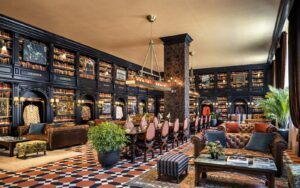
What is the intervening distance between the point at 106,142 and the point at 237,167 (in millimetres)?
2849

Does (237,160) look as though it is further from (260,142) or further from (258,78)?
(258,78)

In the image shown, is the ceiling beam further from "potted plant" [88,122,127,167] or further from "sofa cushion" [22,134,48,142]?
"sofa cushion" [22,134,48,142]

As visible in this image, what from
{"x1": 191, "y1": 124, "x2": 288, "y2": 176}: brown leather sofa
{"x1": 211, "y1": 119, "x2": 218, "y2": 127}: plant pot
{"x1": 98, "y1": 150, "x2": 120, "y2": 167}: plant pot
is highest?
{"x1": 191, "y1": 124, "x2": 288, "y2": 176}: brown leather sofa

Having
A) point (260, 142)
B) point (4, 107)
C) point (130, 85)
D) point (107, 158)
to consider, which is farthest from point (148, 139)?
point (4, 107)

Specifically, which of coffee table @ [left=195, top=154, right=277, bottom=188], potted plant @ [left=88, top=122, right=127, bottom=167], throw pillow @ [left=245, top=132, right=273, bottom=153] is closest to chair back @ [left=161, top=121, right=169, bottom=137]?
potted plant @ [left=88, top=122, right=127, bottom=167]

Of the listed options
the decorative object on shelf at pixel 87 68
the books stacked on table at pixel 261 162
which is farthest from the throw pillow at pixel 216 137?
the decorative object on shelf at pixel 87 68

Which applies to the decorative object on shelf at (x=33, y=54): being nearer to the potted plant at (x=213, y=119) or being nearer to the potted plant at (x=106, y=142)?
the potted plant at (x=106, y=142)

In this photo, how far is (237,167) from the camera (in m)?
3.59

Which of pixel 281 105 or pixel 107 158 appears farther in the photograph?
pixel 281 105

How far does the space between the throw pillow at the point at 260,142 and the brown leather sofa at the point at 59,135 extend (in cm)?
577

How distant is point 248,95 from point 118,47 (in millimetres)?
9933

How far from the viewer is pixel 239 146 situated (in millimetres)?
5754

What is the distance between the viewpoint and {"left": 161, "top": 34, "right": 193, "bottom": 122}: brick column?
9.12 meters

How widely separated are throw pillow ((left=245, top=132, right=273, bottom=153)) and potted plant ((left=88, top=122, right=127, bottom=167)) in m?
3.09
